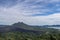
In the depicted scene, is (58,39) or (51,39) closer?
(51,39)

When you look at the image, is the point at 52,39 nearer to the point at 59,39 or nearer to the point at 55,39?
the point at 55,39

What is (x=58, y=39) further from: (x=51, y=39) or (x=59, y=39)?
(x=51, y=39)

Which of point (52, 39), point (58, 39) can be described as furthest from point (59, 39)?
point (52, 39)

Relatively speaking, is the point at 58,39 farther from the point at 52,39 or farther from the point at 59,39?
the point at 52,39

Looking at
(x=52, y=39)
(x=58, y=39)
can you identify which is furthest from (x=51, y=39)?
(x=58, y=39)

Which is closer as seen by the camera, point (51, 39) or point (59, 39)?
point (51, 39)
